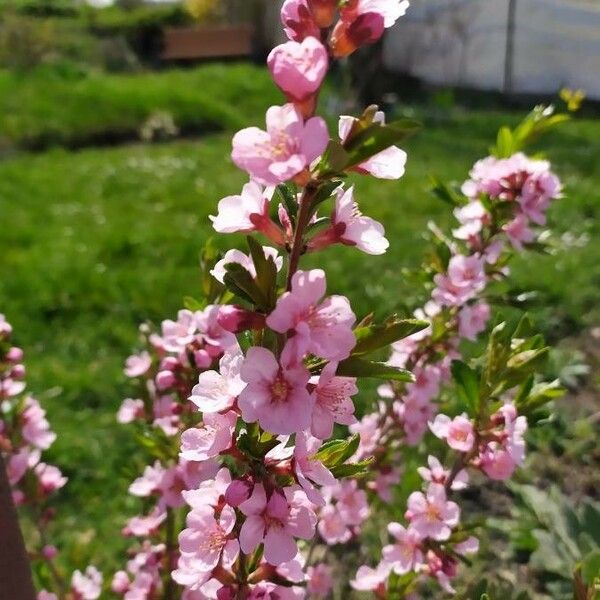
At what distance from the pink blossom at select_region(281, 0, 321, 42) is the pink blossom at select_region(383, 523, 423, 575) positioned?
845 mm

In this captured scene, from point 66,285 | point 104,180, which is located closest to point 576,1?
point 104,180

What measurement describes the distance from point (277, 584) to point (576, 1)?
12.6 meters

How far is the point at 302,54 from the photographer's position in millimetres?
710

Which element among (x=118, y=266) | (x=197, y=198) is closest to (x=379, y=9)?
(x=118, y=266)

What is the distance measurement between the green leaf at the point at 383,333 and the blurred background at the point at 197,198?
791mm

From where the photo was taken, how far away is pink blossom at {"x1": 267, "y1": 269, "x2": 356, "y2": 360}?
72cm

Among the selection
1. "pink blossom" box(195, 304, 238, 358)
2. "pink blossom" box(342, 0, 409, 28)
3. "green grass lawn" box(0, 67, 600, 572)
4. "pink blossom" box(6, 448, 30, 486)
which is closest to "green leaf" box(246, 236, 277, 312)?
"pink blossom" box(342, 0, 409, 28)

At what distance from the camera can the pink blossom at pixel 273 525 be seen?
2.65ft

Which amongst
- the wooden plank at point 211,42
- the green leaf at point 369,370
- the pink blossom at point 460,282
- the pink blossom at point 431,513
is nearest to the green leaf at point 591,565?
the pink blossom at point 431,513

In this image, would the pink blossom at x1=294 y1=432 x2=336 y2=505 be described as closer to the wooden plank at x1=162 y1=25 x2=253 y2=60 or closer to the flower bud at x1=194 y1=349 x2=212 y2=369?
the flower bud at x1=194 y1=349 x2=212 y2=369

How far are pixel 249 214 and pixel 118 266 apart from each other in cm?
362

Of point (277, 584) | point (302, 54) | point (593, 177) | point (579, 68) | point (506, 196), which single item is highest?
point (302, 54)

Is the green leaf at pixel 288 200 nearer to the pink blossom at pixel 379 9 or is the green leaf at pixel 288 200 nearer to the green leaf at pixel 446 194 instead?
the pink blossom at pixel 379 9

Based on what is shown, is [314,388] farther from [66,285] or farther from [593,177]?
[593,177]
